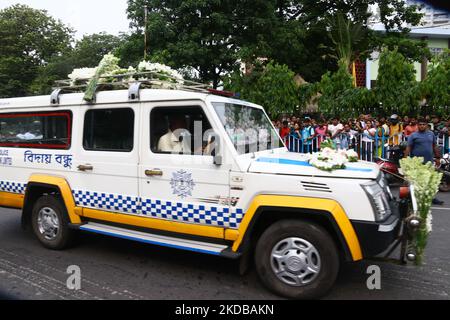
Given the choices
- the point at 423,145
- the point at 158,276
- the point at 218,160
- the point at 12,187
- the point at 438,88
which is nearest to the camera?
the point at 218,160

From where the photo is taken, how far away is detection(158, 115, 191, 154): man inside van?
14.4 ft

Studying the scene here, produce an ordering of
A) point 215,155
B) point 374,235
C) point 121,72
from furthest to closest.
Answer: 1. point 121,72
2. point 215,155
3. point 374,235

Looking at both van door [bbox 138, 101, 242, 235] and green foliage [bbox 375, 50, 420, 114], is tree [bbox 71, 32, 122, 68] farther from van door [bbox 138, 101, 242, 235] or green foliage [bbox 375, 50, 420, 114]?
van door [bbox 138, 101, 242, 235]

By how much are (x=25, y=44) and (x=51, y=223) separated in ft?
126

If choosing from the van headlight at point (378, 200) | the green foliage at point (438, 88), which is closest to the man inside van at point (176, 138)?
the van headlight at point (378, 200)

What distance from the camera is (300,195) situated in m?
3.74

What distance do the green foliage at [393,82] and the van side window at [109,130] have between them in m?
11.9

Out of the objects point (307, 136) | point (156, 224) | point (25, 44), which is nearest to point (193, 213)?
point (156, 224)

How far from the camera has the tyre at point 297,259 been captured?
11.9 ft

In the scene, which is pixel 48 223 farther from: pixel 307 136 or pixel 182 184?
pixel 307 136

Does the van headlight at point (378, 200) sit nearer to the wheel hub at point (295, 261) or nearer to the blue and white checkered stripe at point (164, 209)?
the wheel hub at point (295, 261)

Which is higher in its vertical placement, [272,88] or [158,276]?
[272,88]

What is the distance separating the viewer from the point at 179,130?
4.44 metres
